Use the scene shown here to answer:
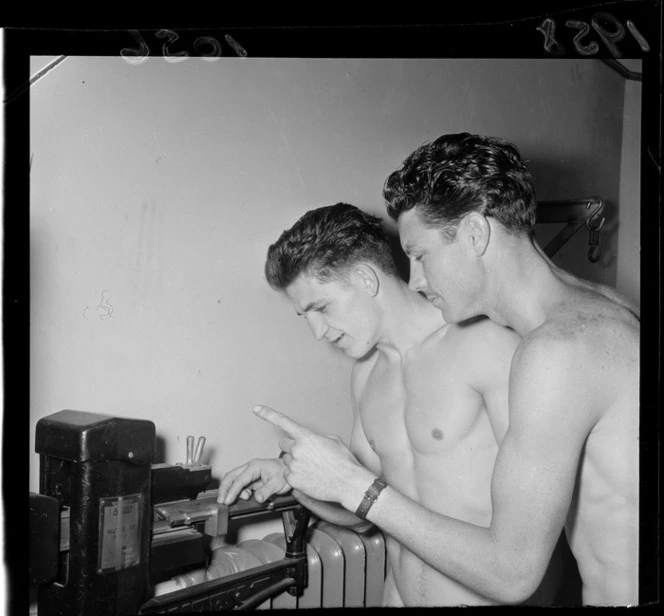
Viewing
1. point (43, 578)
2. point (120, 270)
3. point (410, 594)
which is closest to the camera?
point (43, 578)

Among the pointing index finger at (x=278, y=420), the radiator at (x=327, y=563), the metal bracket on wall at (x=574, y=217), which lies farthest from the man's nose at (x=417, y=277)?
the radiator at (x=327, y=563)

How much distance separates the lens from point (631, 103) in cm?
103

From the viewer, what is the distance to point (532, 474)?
795mm

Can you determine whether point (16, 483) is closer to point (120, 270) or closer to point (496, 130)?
point (120, 270)

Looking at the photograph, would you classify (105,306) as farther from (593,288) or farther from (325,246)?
(593,288)

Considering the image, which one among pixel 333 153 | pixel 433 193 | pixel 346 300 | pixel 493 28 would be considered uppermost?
pixel 493 28

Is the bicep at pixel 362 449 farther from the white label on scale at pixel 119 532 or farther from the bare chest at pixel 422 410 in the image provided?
the white label on scale at pixel 119 532

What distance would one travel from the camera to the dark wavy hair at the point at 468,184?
92 centimetres

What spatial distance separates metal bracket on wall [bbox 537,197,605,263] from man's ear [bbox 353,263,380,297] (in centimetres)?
40

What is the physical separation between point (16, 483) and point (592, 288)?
33.8 inches

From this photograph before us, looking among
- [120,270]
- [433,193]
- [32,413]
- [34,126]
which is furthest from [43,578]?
[433,193]

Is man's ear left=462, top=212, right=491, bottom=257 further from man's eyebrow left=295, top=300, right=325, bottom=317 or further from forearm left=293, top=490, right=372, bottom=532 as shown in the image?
forearm left=293, top=490, right=372, bottom=532

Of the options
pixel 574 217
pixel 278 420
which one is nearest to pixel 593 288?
pixel 574 217

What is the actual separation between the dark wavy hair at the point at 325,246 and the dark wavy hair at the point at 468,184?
17cm
